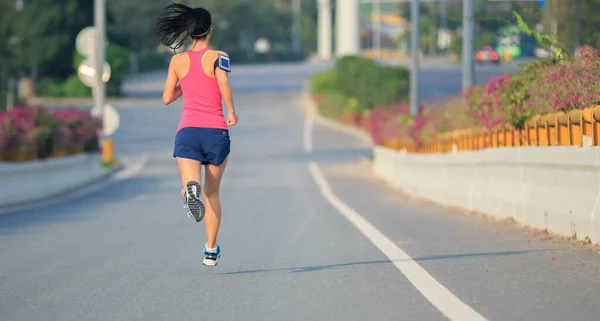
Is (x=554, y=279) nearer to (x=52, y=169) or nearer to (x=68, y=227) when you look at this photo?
(x=68, y=227)

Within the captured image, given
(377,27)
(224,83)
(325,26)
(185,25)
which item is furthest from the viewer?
(377,27)

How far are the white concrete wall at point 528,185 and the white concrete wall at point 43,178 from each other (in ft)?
24.5

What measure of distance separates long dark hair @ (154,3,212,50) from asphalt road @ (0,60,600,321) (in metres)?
2.00

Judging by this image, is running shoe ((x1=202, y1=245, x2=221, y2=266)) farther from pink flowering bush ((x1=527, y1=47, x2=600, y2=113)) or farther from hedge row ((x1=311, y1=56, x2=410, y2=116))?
hedge row ((x1=311, y1=56, x2=410, y2=116))

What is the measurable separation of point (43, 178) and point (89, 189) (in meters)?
3.57

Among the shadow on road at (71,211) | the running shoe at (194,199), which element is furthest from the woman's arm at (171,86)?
the shadow on road at (71,211)

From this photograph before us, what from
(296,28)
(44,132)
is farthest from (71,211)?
(296,28)

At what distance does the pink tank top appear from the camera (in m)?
9.77

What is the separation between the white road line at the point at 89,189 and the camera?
2038cm

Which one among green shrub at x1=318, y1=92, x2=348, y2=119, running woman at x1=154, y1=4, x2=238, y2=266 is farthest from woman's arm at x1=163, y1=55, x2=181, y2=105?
green shrub at x1=318, y1=92, x2=348, y2=119

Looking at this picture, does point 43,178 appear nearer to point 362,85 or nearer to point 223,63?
point 223,63

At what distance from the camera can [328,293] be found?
865cm

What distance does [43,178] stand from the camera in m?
23.7

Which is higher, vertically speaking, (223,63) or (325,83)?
(325,83)
